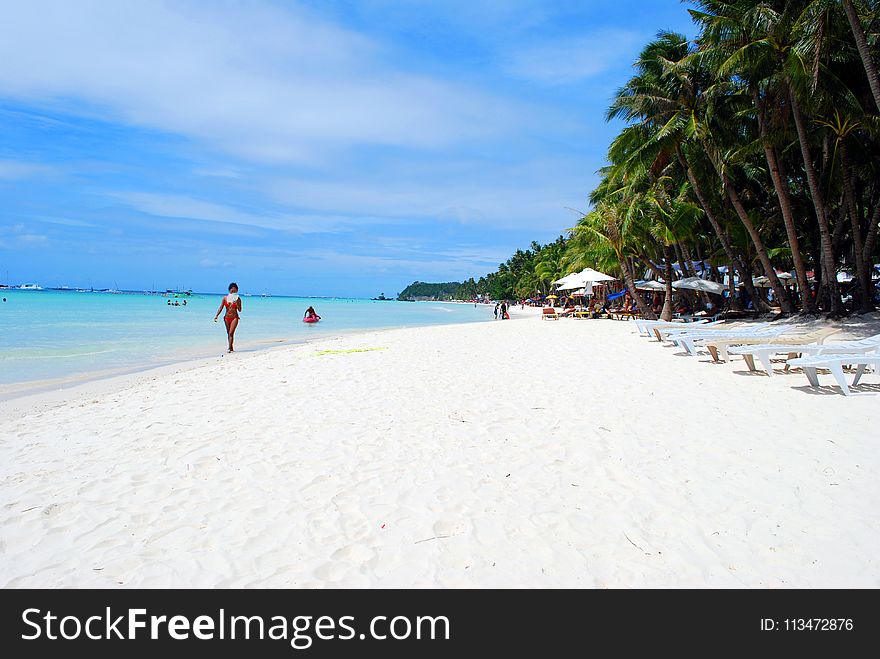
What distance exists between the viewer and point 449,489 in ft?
12.4

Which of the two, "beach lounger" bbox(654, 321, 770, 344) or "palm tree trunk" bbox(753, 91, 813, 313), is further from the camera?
"palm tree trunk" bbox(753, 91, 813, 313)

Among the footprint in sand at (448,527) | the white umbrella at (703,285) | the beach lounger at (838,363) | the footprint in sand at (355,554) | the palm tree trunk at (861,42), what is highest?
the palm tree trunk at (861,42)

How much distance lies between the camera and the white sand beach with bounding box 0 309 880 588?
2742 mm

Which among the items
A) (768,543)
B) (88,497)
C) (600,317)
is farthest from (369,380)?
(600,317)

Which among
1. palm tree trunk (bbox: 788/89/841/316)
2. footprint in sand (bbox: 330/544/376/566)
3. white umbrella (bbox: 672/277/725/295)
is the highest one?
palm tree trunk (bbox: 788/89/841/316)

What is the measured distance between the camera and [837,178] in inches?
637

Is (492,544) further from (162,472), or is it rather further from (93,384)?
(93,384)

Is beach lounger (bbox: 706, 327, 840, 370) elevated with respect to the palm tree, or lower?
lower

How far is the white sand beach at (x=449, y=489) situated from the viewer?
2.74 m

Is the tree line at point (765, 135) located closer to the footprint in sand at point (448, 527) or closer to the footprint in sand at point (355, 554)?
the footprint in sand at point (448, 527)

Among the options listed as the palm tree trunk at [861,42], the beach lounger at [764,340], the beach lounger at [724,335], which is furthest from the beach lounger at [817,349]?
the palm tree trunk at [861,42]

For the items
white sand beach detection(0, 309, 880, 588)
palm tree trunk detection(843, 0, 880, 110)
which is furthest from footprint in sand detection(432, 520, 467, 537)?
palm tree trunk detection(843, 0, 880, 110)

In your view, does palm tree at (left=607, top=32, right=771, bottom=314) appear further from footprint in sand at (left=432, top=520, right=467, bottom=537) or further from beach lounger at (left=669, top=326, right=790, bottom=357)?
footprint in sand at (left=432, top=520, right=467, bottom=537)

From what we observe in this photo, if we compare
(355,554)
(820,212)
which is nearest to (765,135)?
(820,212)
